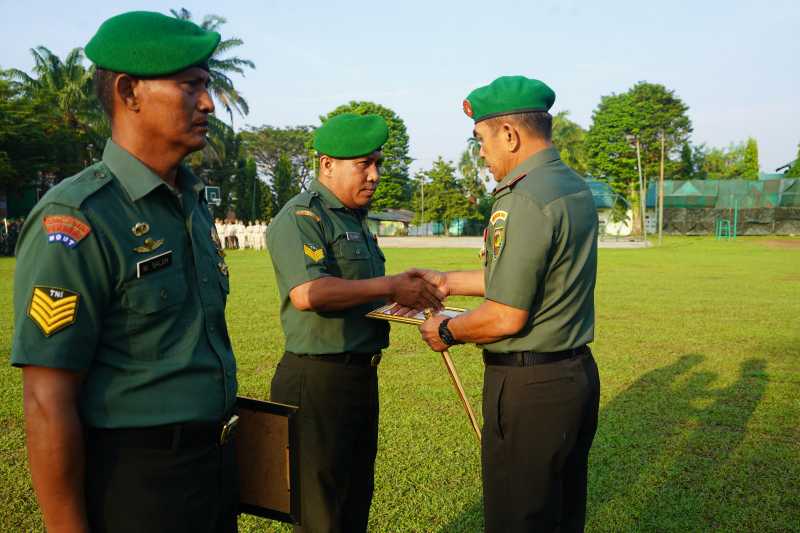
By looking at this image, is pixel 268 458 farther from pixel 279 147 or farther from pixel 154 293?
pixel 279 147

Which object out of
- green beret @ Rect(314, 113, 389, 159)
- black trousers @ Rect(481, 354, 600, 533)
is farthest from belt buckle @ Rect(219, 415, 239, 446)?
green beret @ Rect(314, 113, 389, 159)

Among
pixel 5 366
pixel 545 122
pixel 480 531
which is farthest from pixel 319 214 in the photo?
pixel 5 366

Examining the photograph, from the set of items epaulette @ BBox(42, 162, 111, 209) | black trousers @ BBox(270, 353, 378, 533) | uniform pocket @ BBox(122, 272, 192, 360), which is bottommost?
black trousers @ BBox(270, 353, 378, 533)

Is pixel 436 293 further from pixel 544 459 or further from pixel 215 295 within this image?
pixel 215 295

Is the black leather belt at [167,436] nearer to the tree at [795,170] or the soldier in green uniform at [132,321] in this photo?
the soldier in green uniform at [132,321]

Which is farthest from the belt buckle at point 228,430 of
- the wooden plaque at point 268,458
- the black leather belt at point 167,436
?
the wooden plaque at point 268,458

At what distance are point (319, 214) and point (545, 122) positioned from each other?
1.20m

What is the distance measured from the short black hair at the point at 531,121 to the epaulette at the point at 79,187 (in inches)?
66.5

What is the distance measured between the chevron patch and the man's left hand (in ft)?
5.65

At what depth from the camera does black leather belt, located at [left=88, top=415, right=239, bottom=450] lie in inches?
63.7

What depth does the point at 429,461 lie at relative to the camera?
15.1 ft

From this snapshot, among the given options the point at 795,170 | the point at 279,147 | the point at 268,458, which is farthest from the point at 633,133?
the point at 268,458

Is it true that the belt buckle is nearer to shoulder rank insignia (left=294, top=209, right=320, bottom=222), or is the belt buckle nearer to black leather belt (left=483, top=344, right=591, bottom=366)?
black leather belt (left=483, top=344, right=591, bottom=366)

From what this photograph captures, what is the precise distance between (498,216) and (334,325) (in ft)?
3.24
